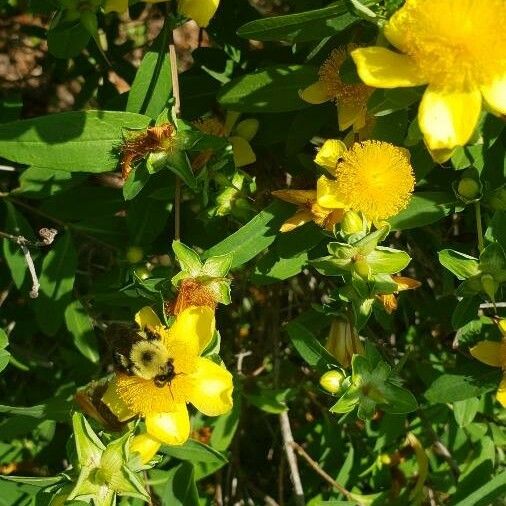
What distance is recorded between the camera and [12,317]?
6.29ft

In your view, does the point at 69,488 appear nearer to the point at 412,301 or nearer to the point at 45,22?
the point at 412,301

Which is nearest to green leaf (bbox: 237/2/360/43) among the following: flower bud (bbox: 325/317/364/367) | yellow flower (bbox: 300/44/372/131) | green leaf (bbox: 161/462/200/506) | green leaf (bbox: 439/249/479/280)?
yellow flower (bbox: 300/44/372/131)

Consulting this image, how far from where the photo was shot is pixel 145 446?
1175 mm

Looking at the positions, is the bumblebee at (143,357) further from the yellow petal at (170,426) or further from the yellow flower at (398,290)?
the yellow flower at (398,290)

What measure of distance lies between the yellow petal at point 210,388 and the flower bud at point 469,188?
0.48 m

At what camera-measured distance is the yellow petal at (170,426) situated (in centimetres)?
115

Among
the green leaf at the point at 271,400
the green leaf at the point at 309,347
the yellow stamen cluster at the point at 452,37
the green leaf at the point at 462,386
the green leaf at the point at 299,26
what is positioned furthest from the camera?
the green leaf at the point at 271,400

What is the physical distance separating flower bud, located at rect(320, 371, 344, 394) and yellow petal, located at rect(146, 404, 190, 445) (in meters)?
0.23

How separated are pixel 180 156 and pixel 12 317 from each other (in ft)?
3.09

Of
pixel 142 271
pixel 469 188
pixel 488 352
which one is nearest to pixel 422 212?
pixel 469 188

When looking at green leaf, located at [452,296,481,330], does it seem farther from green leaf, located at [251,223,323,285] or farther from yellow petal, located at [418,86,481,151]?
yellow petal, located at [418,86,481,151]

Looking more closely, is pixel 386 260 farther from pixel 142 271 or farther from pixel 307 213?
pixel 142 271

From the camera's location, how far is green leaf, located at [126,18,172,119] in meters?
1.33

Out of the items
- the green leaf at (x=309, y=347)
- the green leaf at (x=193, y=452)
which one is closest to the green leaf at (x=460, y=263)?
the green leaf at (x=309, y=347)
